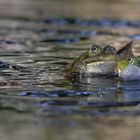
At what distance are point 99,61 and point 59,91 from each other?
0.66 metres

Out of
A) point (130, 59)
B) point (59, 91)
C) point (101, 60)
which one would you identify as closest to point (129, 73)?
point (130, 59)

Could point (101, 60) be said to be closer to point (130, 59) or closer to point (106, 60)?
point (106, 60)

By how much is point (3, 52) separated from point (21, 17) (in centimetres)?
431

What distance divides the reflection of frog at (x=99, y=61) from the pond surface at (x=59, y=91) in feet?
0.37

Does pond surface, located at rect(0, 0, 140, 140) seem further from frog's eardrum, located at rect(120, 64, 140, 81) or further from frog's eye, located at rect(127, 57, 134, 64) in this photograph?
frog's eye, located at rect(127, 57, 134, 64)

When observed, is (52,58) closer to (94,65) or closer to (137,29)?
(94,65)

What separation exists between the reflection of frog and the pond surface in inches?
4.5

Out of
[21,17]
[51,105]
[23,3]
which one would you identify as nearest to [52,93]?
[51,105]

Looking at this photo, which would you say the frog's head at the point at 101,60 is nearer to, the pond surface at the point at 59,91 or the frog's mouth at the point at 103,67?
the frog's mouth at the point at 103,67

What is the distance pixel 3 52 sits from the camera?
8.00 m

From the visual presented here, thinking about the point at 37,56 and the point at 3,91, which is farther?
the point at 37,56

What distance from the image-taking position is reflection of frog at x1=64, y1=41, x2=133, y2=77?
5906 mm

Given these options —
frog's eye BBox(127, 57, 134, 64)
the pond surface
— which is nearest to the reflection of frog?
frog's eye BBox(127, 57, 134, 64)

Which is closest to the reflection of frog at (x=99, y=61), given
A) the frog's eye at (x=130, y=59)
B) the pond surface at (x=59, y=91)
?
the frog's eye at (x=130, y=59)
